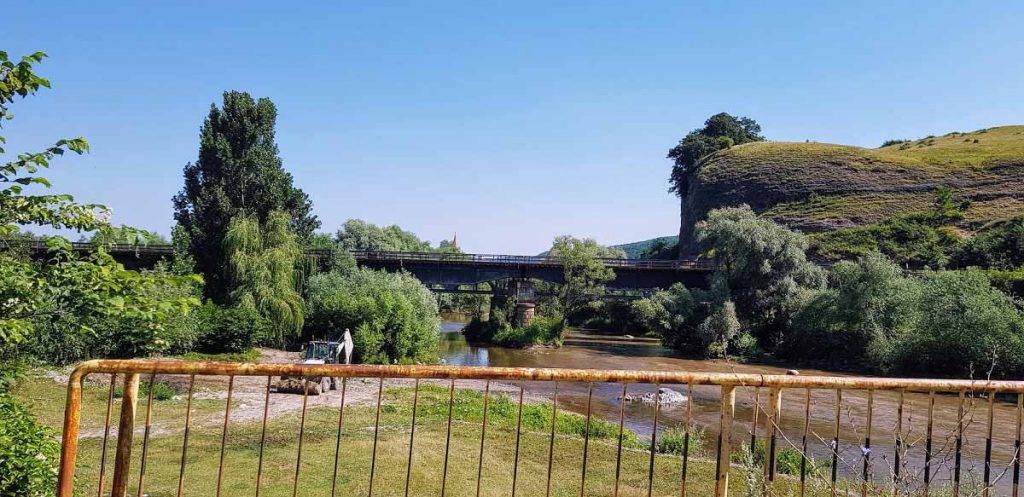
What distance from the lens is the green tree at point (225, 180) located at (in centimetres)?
3186

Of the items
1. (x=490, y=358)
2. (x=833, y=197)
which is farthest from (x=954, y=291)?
(x=833, y=197)

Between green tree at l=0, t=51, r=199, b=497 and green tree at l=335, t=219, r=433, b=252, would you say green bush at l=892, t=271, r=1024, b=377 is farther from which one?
green tree at l=335, t=219, r=433, b=252

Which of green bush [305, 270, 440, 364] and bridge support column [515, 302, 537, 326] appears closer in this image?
green bush [305, 270, 440, 364]

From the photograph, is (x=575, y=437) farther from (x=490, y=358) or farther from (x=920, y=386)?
(x=490, y=358)

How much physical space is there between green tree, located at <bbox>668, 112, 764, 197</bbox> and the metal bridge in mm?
46800

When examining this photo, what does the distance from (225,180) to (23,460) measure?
96.6 ft

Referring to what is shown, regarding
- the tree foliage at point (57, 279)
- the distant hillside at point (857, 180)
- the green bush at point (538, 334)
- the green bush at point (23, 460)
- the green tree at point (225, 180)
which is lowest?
the green bush at point (538, 334)

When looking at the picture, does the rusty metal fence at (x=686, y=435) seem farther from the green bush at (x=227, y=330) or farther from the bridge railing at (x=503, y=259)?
the bridge railing at (x=503, y=259)

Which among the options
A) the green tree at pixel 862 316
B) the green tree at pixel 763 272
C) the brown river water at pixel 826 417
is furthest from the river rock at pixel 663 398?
the green tree at pixel 763 272

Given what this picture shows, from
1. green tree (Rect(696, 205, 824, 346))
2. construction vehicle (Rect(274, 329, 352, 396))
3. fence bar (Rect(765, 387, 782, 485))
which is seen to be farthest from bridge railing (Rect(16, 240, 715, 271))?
fence bar (Rect(765, 387, 782, 485))

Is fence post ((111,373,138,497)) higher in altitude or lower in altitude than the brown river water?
higher

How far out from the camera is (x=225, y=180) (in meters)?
32.2

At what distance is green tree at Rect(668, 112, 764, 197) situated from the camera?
9279 cm

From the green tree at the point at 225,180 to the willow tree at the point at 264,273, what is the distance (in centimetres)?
168
